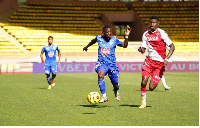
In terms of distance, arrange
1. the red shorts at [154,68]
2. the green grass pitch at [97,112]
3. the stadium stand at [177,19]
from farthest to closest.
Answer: the stadium stand at [177,19] < the red shorts at [154,68] < the green grass pitch at [97,112]

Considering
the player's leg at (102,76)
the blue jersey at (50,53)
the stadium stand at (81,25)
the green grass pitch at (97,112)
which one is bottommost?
the green grass pitch at (97,112)

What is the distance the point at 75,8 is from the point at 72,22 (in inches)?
96.7

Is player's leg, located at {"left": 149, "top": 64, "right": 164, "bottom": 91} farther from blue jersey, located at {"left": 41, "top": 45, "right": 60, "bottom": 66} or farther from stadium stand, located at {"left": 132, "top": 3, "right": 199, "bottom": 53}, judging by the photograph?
stadium stand, located at {"left": 132, "top": 3, "right": 199, "bottom": 53}

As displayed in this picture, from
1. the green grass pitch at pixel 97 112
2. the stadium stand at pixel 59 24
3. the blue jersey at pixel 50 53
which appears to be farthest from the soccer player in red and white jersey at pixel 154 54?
the stadium stand at pixel 59 24

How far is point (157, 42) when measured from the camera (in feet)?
40.3

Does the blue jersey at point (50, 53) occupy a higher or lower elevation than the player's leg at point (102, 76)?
higher

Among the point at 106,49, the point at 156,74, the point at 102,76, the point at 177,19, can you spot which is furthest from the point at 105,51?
the point at 177,19

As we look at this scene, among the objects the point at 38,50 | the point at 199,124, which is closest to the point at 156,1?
the point at 38,50

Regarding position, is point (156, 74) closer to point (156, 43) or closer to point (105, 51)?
point (156, 43)

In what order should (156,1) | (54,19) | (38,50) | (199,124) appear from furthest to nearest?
(156,1), (54,19), (38,50), (199,124)

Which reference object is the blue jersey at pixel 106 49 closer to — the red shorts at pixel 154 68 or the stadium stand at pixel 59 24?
the red shorts at pixel 154 68

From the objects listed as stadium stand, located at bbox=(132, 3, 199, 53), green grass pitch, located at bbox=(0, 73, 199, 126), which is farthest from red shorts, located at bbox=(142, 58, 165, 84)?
stadium stand, located at bbox=(132, 3, 199, 53)

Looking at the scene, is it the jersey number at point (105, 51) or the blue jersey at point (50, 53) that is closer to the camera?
the jersey number at point (105, 51)

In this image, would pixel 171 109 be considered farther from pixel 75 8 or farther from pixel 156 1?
pixel 156 1
